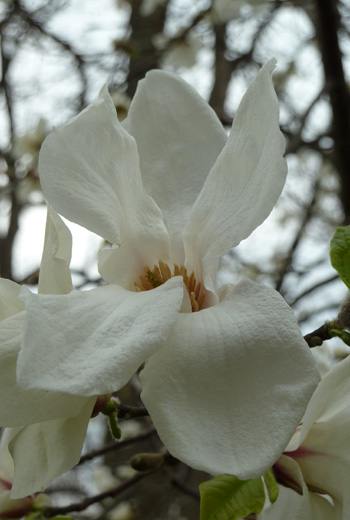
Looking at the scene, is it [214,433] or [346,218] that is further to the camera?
[346,218]

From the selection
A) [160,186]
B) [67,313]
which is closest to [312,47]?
[160,186]

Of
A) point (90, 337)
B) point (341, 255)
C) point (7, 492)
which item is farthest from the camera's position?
point (7, 492)

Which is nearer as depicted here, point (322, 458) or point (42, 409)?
point (42, 409)

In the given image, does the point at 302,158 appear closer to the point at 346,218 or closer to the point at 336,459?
the point at 346,218

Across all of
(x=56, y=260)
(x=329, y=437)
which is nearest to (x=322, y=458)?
(x=329, y=437)

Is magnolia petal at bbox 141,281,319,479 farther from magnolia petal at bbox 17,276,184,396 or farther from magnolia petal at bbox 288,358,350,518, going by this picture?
magnolia petal at bbox 288,358,350,518

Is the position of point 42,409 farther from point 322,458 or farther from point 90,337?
point 322,458

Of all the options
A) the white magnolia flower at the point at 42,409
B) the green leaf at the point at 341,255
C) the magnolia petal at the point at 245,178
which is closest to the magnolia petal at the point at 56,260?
the white magnolia flower at the point at 42,409
